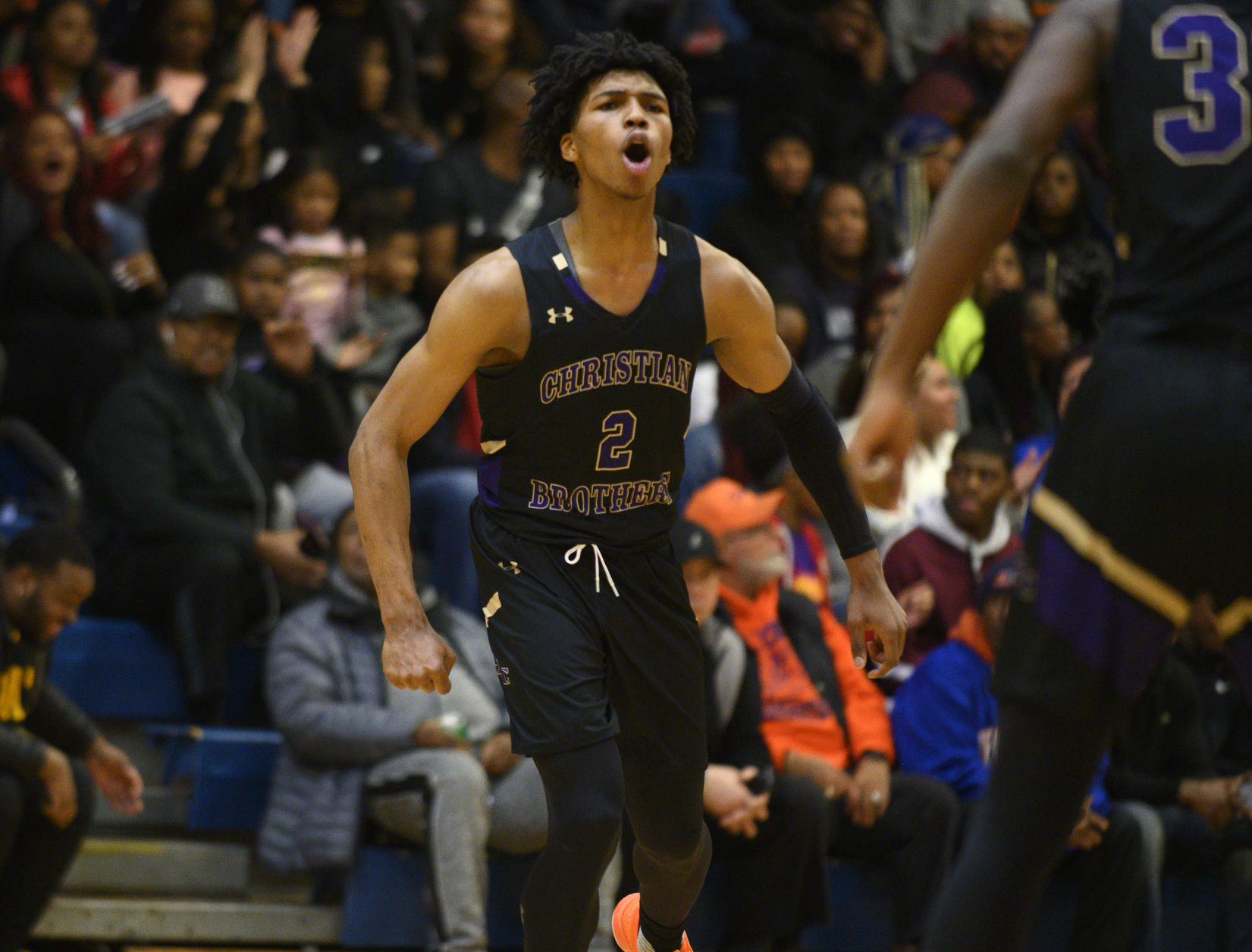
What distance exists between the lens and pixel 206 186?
328 inches

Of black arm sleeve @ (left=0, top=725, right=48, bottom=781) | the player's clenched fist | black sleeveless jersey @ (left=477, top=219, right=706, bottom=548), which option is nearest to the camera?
the player's clenched fist

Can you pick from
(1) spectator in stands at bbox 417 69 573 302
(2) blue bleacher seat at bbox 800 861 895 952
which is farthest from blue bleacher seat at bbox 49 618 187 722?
(2) blue bleacher seat at bbox 800 861 895 952

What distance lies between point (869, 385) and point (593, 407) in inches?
59.1

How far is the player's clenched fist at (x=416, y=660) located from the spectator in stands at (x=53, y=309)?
434cm

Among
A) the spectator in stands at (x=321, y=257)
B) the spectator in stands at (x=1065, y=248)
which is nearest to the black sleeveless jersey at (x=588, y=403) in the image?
the spectator in stands at (x=321, y=257)

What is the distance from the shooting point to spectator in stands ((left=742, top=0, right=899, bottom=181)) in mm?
10516

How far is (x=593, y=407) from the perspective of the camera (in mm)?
4137

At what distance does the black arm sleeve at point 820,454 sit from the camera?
170 inches

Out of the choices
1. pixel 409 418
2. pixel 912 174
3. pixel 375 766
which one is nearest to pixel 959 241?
pixel 409 418

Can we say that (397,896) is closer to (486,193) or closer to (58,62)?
(486,193)

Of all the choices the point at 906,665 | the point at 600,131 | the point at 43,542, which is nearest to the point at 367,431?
the point at 600,131

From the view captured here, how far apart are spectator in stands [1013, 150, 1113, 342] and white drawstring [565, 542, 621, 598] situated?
5.39 m

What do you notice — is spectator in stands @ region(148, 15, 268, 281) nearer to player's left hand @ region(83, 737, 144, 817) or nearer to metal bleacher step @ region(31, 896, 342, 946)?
player's left hand @ region(83, 737, 144, 817)

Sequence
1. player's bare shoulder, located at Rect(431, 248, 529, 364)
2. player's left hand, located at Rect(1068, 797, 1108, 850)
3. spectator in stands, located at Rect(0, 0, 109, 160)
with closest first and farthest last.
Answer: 1. player's bare shoulder, located at Rect(431, 248, 529, 364)
2. player's left hand, located at Rect(1068, 797, 1108, 850)
3. spectator in stands, located at Rect(0, 0, 109, 160)
